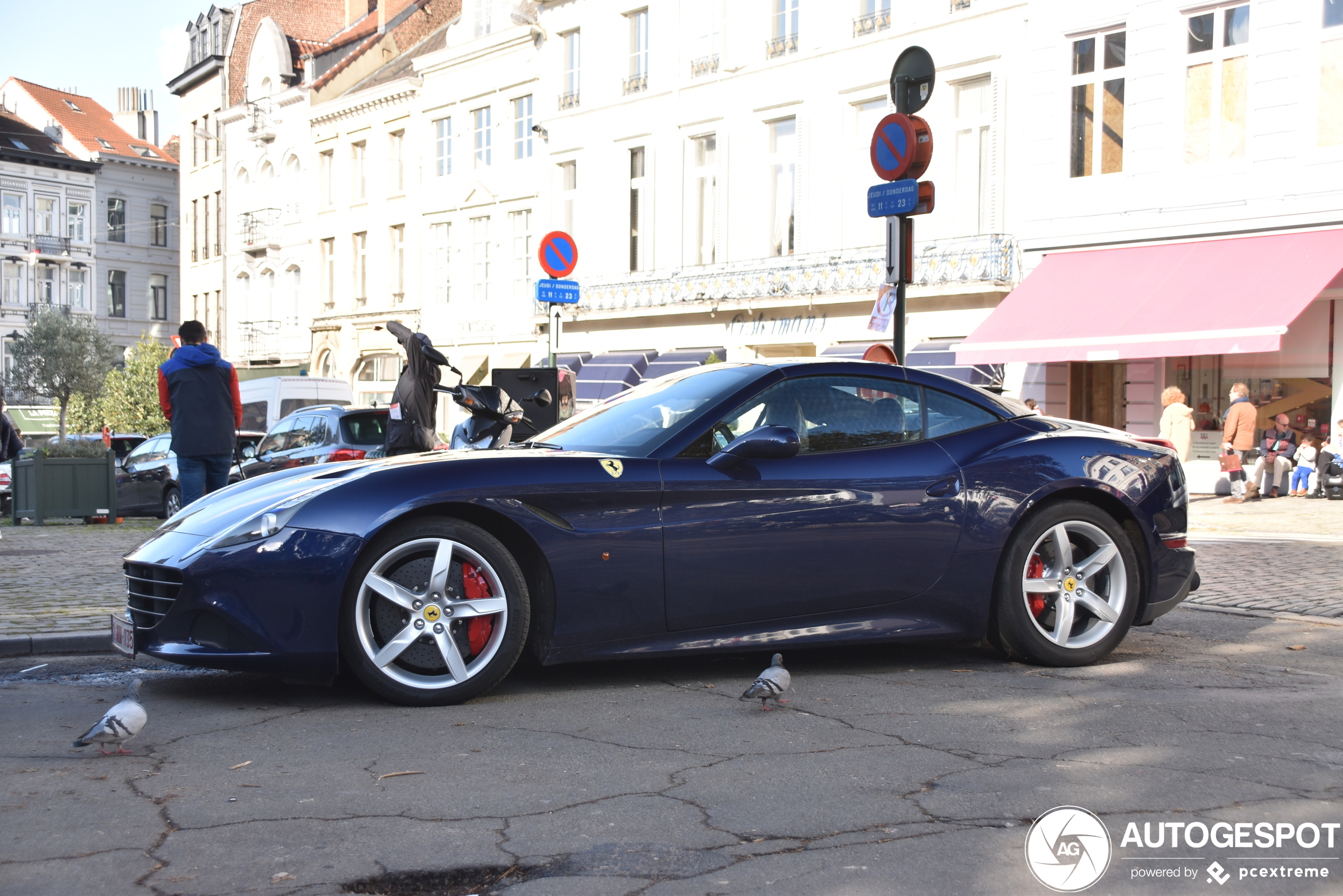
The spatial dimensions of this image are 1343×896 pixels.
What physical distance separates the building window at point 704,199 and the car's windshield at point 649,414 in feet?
79.9

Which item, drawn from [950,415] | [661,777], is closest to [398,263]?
[950,415]

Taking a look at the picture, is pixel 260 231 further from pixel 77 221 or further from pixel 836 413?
pixel 836 413

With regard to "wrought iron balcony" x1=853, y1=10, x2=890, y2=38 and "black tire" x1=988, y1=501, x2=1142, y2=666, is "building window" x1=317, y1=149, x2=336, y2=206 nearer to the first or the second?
"wrought iron balcony" x1=853, y1=10, x2=890, y2=38

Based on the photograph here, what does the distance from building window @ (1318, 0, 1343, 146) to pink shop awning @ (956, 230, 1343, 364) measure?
143 cm

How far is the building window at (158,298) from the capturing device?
6500 centimetres

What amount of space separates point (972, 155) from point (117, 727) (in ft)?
73.4

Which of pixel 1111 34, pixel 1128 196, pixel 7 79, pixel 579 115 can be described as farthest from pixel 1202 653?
pixel 7 79

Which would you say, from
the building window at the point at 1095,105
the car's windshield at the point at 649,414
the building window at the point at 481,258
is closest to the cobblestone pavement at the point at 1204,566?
the car's windshield at the point at 649,414

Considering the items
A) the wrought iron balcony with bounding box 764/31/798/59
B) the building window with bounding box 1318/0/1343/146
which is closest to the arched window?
the wrought iron balcony with bounding box 764/31/798/59

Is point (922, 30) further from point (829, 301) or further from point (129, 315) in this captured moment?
point (129, 315)

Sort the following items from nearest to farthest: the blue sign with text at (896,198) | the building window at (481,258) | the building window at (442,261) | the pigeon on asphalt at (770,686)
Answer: the pigeon on asphalt at (770,686) → the blue sign with text at (896,198) → the building window at (481,258) → the building window at (442,261)

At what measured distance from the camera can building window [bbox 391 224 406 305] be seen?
40906 mm

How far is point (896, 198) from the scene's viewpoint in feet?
29.1

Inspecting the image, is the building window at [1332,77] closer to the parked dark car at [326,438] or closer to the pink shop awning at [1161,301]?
the pink shop awning at [1161,301]
